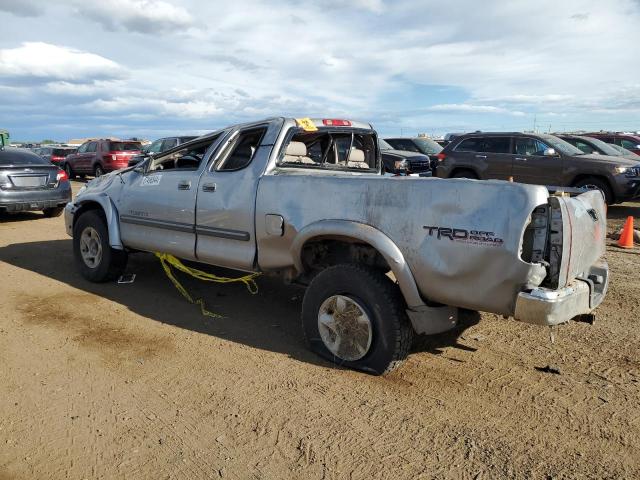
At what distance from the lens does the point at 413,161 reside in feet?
51.1

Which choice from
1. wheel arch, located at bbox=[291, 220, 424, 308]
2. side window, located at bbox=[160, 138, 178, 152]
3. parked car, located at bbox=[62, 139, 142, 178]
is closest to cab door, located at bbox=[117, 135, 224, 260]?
wheel arch, located at bbox=[291, 220, 424, 308]

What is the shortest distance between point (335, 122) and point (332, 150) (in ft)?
1.13

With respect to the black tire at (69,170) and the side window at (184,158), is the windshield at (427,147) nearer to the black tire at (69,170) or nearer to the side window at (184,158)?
the side window at (184,158)

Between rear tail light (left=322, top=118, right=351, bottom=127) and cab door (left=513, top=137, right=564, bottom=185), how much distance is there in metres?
7.64

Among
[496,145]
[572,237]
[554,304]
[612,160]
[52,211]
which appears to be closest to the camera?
[554,304]

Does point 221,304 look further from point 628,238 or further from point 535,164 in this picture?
point 535,164

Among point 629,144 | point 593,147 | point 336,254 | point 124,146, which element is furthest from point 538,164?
point 124,146

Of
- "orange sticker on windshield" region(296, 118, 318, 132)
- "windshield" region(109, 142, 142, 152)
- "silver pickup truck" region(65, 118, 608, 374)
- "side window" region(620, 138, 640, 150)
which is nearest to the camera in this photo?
"silver pickup truck" region(65, 118, 608, 374)

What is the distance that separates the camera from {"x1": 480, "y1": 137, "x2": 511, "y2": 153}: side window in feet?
41.4

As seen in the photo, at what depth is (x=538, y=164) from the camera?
1196 centimetres

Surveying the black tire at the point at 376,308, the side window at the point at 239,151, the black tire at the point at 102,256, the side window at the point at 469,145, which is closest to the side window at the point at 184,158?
the side window at the point at 239,151

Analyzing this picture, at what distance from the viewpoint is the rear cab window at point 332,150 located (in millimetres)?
4719

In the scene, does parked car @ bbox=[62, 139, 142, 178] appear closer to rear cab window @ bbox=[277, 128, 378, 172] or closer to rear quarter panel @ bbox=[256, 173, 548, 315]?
rear cab window @ bbox=[277, 128, 378, 172]

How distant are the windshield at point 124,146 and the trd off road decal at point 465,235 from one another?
19.6m
